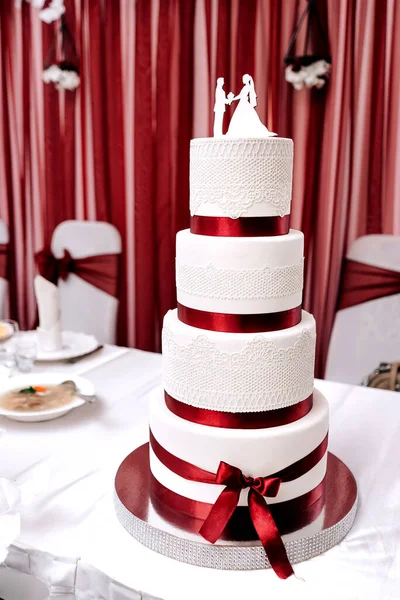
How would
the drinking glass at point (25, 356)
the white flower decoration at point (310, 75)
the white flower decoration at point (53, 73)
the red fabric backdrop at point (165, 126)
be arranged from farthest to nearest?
the white flower decoration at point (53, 73)
the red fabric backdrop at point (165, 126)
the white flower decoration at point (310, 75)
the drinking glass at point (25, 356)

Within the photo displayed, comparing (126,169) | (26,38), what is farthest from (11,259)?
(26,38)

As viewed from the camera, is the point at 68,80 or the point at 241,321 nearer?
the point at 241,321

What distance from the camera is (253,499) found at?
2.90ft

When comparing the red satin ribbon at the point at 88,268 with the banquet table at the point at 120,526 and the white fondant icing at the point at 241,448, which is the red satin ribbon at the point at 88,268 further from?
the white fondant icing at the point at 241,448

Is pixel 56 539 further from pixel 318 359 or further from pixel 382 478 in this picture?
pixel 318 359

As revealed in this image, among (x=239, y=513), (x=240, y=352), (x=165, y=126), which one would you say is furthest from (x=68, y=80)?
(x=239, y=513)

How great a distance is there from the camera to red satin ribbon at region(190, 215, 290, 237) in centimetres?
92

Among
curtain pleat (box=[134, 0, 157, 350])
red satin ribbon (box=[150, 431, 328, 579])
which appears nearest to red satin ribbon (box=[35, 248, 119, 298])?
curtain pleat (box=[134, 0, 157, 350])

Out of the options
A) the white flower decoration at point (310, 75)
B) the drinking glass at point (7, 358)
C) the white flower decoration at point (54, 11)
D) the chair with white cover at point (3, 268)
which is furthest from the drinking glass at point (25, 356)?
the white flower decoration at point (54, 11)

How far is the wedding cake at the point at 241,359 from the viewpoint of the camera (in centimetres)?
89

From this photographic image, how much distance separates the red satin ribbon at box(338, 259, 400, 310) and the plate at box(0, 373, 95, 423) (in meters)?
1.15

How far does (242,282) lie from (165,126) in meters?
2.02

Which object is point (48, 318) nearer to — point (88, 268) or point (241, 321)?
point (88, 268)

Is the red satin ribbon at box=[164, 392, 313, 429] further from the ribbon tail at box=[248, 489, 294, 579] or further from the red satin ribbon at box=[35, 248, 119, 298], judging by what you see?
the red satin ribbon at box=[35, 248, 119, 298]
